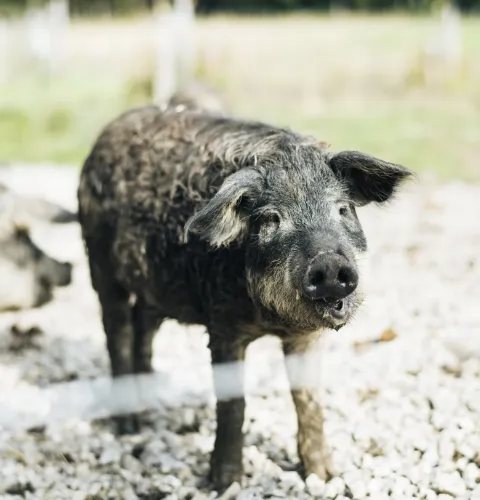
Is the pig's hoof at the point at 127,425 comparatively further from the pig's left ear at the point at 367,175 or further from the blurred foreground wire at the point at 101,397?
the pig's left ear at the point at 367,175

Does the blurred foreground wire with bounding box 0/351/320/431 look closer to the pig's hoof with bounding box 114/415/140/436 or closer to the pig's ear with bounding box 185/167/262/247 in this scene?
the pig's hoof with bounding box 114/415/140/436

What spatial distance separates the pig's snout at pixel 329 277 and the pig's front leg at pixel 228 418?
82 centimetres

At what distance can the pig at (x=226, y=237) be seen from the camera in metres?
3.88

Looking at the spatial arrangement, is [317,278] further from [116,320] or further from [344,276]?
[116,320]

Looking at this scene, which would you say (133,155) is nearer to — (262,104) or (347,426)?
(347,426)

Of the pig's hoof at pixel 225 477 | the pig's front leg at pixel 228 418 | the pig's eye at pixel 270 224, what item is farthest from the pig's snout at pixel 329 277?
the pig's hoof at pixel 225 477

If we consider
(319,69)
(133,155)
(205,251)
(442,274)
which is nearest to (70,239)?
(442,274)

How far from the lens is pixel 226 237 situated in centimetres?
403

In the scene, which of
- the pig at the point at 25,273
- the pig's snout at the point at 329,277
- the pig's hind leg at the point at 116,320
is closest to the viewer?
the pig's snout at the point at 329,277

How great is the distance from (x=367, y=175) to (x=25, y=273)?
3.11 m

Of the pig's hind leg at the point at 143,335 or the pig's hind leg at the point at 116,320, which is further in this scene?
the pig's hind leg at the point at 143,335

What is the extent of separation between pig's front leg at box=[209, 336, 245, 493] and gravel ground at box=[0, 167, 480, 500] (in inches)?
4.0

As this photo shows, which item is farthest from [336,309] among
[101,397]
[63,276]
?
[63,276]

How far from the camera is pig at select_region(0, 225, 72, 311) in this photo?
255 inches
